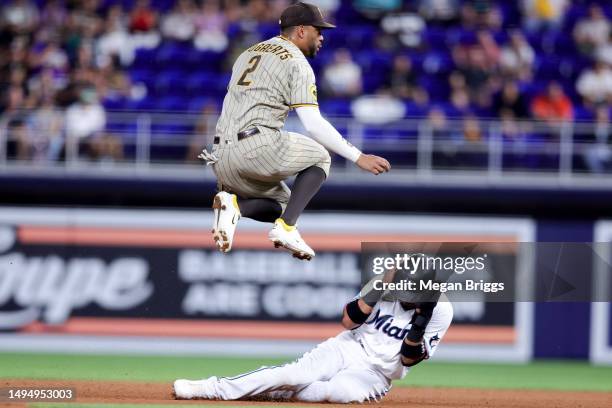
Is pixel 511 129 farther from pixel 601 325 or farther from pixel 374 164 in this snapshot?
pixel 374 164

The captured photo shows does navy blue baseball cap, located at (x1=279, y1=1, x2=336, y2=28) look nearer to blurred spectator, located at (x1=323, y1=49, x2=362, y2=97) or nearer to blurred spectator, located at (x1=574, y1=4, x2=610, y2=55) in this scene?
blurred spectator, located at (x1=323, y1=49, x2=362, y2=97)

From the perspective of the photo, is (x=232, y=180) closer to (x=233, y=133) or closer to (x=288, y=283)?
(x=233, y=133)

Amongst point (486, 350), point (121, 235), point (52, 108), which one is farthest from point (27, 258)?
point (486, 350)

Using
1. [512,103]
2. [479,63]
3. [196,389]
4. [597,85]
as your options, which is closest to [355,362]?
[196,389]

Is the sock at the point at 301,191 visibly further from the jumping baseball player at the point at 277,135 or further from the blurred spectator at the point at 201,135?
the blurred spectator at the point at 201,135

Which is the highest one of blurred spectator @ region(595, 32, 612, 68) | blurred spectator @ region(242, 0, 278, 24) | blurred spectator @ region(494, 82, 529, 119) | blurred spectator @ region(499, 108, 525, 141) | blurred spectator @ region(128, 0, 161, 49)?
blurred spectator @ region(242, 0, 278, 24)

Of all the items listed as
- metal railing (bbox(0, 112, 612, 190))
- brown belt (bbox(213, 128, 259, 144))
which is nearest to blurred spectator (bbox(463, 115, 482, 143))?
metal railing (bbox(0, 112, 612, 190))
